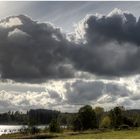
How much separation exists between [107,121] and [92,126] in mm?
29866

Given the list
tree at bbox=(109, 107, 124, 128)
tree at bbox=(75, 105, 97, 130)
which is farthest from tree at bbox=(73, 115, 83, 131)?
tree at bbox=(109, 107, 124, 128)

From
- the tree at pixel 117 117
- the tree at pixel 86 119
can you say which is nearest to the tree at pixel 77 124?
the tree at pixel 86 119

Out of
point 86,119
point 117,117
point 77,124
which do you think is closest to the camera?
point 86,119

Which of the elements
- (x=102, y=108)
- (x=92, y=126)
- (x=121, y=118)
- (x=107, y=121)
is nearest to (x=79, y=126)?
(x=92, y=126)

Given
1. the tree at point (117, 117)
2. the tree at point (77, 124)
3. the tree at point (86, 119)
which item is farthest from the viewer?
the tree at point (117, 117)

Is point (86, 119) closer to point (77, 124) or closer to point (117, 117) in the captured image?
point (77, 124)

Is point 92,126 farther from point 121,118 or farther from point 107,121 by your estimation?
point 107,121

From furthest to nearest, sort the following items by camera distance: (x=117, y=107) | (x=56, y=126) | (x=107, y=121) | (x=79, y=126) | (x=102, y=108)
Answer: (x=102, y=108) → (x=107, y=121) → (x=117, y=107) → (x=79, y=126) → (x=56, y=126)

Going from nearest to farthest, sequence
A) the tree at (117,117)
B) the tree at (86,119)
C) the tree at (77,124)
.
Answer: the tree at (77,124) < the tree at (86,119) < the tree at (117,117)

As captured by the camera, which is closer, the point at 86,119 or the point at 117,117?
the point at 86,119

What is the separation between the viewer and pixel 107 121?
149 m

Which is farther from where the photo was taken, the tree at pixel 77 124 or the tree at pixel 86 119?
the tree at pixel 86 119

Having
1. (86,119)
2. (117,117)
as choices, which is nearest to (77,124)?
(86,119)

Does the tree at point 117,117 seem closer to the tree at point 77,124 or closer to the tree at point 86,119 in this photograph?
the tree at point 86,119
